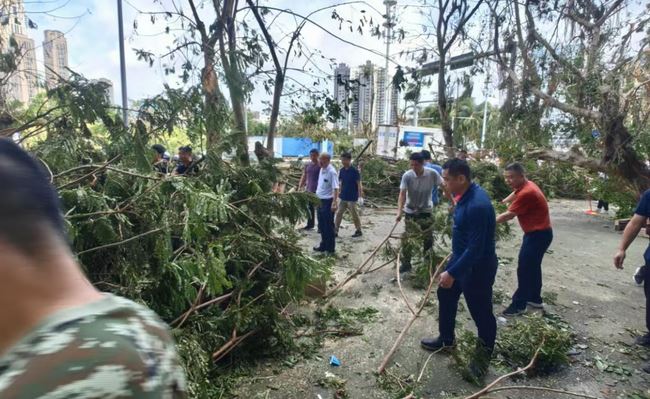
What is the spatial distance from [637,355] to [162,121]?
461cm

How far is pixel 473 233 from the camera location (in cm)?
319

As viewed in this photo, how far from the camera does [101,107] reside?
312cm

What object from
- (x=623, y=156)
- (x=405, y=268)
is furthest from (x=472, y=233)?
(x=623, y=156)

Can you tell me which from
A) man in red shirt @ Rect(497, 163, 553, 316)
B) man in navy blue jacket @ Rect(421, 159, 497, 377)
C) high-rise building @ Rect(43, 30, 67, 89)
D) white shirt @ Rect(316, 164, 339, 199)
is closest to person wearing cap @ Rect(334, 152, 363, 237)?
white shirt @ Rect(316, 164, 339, 199)

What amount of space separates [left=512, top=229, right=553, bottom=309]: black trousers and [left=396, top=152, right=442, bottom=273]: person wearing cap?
1156 millimetres

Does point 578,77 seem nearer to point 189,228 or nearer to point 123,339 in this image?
point 189,228

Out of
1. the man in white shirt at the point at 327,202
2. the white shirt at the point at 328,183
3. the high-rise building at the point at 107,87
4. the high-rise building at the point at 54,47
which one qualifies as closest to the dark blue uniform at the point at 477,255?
the high-rise building at the point at 107,87

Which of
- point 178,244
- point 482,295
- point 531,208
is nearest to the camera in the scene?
point 482,295

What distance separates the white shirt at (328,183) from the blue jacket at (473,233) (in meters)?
3.46

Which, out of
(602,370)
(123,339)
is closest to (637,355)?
(602,370)

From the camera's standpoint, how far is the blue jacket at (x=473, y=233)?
3.17m

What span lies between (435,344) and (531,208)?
178 cm

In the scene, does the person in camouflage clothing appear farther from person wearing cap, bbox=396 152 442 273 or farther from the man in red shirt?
person wearing cap, bbox=396 152 442 273

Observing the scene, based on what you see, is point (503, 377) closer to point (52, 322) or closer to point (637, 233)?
point (637, 233)
